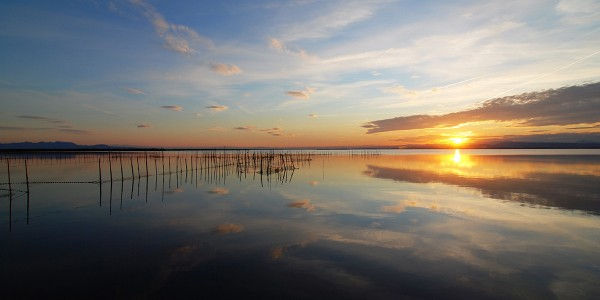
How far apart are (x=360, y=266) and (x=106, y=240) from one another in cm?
701

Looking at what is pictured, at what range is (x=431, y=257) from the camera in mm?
7758

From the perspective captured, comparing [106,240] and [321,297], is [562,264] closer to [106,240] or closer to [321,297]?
[321,297]

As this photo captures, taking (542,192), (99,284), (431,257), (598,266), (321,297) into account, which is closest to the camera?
(321,297)

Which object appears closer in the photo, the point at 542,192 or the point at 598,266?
the point at 598,266

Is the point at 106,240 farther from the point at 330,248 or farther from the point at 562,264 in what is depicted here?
the point at 562,264

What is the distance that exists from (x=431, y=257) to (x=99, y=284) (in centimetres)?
719

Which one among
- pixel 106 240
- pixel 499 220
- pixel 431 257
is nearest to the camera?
pixel 431 257

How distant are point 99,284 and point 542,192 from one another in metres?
20.0

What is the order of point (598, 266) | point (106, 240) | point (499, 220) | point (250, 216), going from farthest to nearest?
point (250, 216), point (499, 220), point (106, 240), point (598, 266)

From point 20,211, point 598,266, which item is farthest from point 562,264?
point 20,211

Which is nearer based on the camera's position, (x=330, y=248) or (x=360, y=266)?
(x=360, y=266)

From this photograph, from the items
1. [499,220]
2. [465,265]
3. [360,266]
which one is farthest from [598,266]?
[360,266]

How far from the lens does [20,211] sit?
42.0 ft

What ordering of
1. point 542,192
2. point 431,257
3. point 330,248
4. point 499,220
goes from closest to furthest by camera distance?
point 431,257
point 330,248
point 499,220
point 542,192
